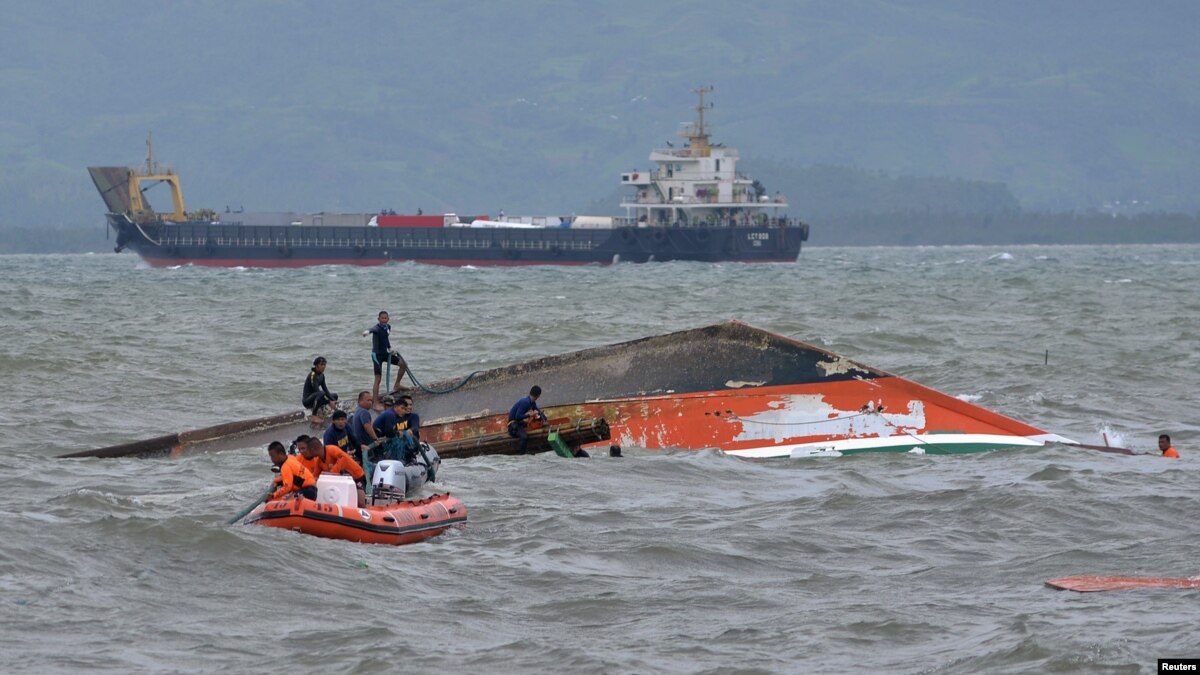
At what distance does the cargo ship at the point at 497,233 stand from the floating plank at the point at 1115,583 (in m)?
85.2

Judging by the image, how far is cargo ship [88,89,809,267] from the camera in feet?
323

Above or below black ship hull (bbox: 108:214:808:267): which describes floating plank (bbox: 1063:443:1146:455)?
below

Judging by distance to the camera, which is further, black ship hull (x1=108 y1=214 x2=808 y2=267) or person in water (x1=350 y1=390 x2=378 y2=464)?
black ship hull (x1=108 y1=214 x2=808 y2=267)

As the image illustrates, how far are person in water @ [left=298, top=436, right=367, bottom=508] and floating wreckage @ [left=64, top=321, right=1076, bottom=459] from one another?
5352 millimetres

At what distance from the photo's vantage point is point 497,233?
3915 inches

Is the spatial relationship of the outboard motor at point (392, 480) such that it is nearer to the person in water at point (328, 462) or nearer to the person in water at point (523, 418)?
the person in water at point (328, 462)

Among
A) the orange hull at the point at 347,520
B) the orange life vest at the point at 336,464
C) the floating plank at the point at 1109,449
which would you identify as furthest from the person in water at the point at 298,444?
the floating plank at the point at 1109,449

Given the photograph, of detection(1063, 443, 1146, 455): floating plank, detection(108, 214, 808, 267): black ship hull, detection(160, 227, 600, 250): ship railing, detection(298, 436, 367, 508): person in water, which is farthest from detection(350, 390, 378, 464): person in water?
detection(160, 227, 600, 250): ship railing

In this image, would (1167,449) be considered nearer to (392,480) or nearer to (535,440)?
(535,440)

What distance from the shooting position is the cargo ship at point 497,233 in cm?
9856

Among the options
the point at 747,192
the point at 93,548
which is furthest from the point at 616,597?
the point at 747,192

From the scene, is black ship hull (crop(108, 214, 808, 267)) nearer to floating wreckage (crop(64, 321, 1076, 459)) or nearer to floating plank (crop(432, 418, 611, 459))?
floating wreckage (crop(64, 321, 1076, 459))

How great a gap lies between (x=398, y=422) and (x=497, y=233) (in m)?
82.8

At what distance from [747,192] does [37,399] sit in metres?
80.0
